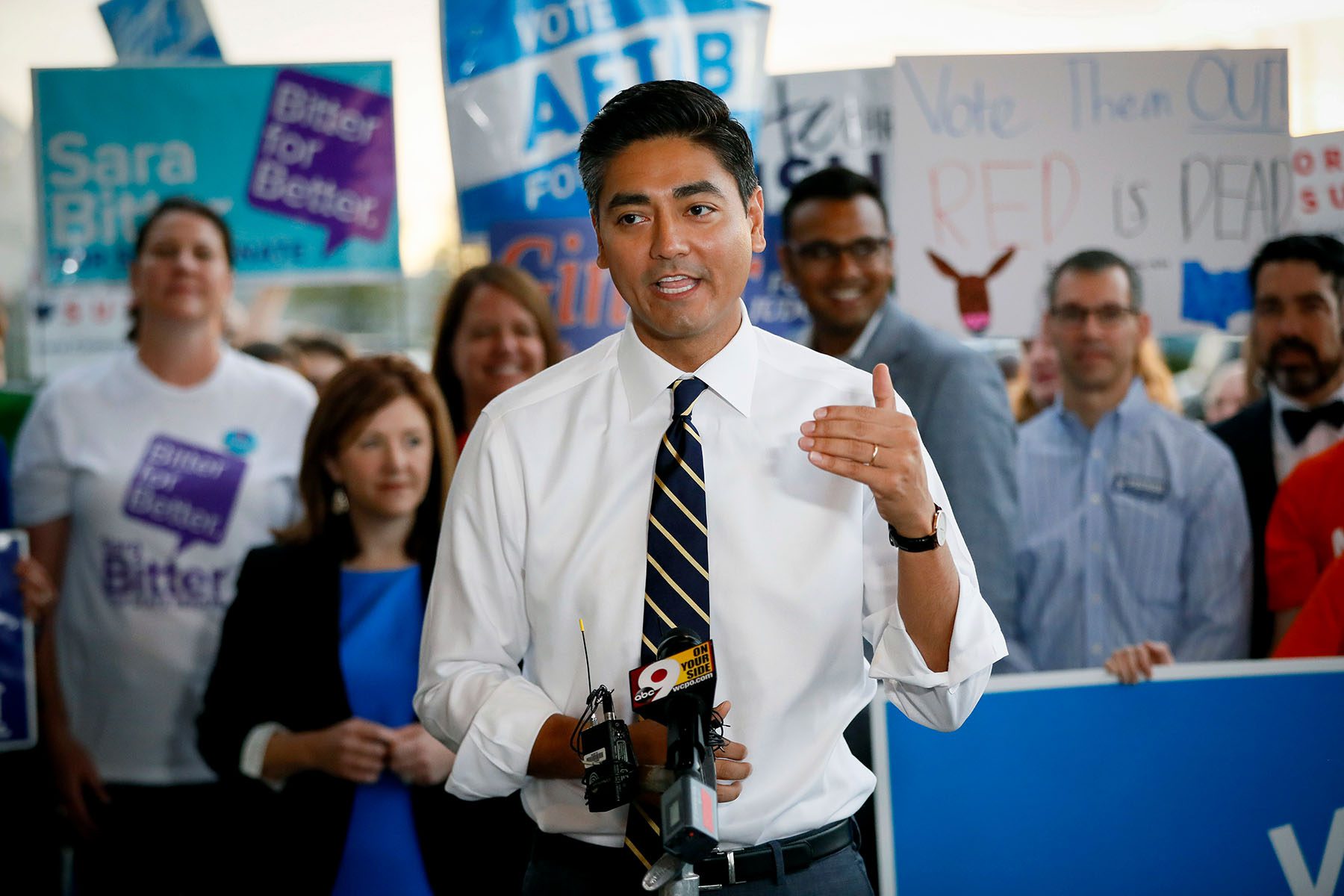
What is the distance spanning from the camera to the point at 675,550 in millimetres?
1553

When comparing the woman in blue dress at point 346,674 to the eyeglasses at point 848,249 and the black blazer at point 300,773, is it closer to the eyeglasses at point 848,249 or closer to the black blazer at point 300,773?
the black blazer at point 300,773

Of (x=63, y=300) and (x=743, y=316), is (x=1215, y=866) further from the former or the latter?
(x=63, y=300)

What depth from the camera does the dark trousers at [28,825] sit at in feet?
10.8

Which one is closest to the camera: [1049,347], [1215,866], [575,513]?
[575,513]

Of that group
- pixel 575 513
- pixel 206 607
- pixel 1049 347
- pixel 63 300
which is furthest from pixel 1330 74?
pixel 63 300

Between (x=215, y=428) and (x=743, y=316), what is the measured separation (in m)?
2.22

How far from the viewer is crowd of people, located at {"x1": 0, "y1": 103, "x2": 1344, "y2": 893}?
10.0 feet

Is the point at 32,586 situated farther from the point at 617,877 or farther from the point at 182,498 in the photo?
the point at 617,877

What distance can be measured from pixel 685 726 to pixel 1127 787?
1485 millimetres

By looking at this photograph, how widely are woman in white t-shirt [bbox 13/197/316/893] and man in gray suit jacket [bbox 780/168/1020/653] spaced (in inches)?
61.4

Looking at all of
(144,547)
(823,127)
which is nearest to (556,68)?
(823,127)

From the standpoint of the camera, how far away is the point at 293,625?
2500 millimetres

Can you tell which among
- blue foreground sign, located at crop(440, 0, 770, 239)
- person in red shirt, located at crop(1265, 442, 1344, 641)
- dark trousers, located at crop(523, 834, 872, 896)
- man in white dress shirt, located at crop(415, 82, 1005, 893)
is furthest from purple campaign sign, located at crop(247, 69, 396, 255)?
person in red shirt, located at crop(1265, 442, 1344, 641)

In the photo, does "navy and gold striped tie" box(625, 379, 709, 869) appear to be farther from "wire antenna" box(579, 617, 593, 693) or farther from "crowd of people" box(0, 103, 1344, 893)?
"crowd of people" box(0, 103, 1344, 893)
